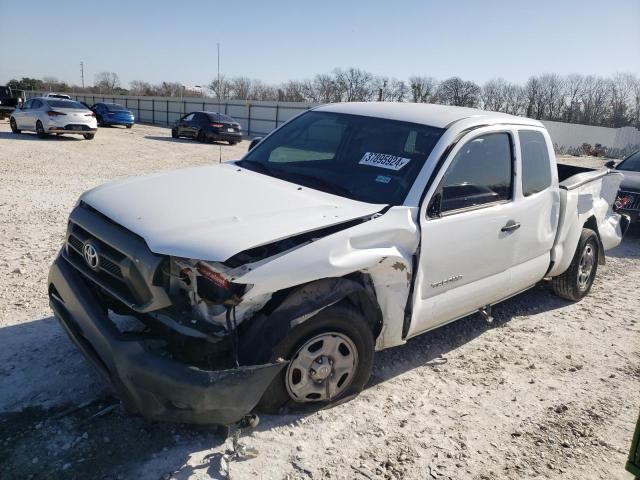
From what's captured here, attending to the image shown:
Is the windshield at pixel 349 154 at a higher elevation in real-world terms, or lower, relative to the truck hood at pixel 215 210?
higher

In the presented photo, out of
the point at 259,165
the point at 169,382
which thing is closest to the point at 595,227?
the point at 259,165

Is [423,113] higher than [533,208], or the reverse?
[423,113]

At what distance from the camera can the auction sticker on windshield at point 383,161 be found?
145 inches

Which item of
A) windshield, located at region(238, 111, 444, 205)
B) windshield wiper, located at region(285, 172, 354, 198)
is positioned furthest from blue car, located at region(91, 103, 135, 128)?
windshield wiper, located at region(285, 172, 354, 198)

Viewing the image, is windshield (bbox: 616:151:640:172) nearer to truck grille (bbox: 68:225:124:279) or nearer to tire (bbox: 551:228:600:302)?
tire (bbox: 551:228:600:302)

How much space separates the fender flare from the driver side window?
100 cm

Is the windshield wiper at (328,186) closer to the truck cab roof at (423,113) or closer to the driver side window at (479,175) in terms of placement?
the driver side window at (479,175)

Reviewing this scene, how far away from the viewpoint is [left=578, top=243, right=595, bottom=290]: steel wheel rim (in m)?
5.65

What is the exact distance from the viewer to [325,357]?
3150 millimetres

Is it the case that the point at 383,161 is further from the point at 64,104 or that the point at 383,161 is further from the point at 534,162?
the point at 64,104

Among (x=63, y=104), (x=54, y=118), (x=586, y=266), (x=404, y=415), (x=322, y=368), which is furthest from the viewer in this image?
(x=63, y=104)

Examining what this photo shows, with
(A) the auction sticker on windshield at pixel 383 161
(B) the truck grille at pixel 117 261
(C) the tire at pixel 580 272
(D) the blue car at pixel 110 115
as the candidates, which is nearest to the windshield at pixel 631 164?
(C) the tire at pixel 580 272

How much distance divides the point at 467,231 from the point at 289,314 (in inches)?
61.5

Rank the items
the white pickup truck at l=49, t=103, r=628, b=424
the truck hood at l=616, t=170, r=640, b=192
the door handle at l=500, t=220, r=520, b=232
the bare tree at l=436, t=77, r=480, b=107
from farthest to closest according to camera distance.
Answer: the bare tree at l=436, t=77, r=480, b=107
the truck hood at l=616, t=170, r=640, b=192
the door handle at l=500, t=220, r=520, b=232
the white pickup truck at l=49, t=103, r=628, b=424
